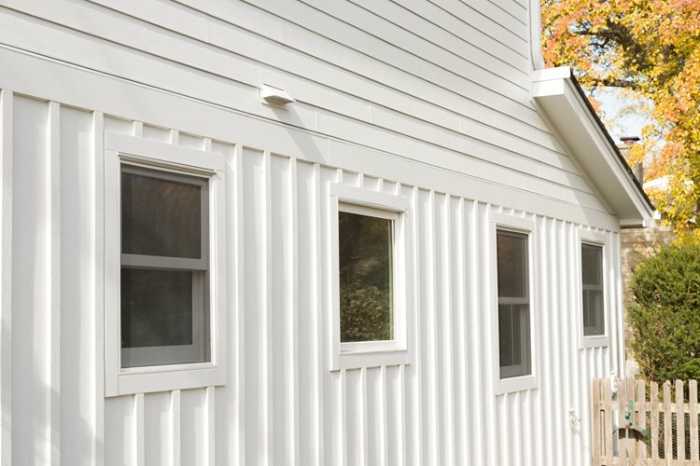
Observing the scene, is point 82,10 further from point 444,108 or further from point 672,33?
point 672,33

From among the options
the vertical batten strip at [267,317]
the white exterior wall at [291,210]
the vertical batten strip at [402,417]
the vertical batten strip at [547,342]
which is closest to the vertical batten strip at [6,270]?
the white exterior wall at [291,210]

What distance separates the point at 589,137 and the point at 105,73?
7609 millimetres

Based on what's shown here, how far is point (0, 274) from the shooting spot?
4.70 m

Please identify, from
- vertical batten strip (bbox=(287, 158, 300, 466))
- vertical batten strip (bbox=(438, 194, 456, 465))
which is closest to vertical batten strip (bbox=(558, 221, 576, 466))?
vertical batten strip (bbox=(438, 194, 456, 465))

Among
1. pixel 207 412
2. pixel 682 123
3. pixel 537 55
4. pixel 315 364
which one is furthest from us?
pixel 682 123

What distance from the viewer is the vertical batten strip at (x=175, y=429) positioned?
221 inches

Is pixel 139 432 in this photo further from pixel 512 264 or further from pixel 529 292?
pixel 529 292

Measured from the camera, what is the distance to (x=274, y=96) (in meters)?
6.65

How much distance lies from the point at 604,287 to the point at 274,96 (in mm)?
7669

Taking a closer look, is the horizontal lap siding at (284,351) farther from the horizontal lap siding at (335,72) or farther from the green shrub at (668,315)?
the green shrub at (668,315)

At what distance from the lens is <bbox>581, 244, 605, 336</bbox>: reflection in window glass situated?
12453 mm

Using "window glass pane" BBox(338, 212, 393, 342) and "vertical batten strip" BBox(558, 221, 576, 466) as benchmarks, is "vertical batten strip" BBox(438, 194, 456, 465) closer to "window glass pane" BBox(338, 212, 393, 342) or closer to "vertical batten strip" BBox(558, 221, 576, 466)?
"window glass pane" BBox(338, 212, 393, 342)

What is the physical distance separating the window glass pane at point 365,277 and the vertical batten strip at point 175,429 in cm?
204

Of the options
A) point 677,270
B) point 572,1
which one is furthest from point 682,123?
point 677,270
